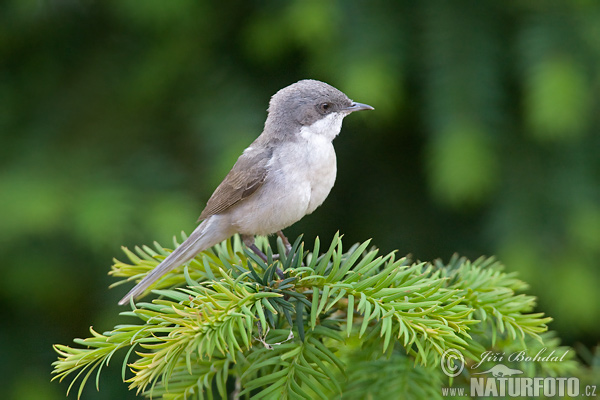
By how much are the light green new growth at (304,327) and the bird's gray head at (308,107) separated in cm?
110

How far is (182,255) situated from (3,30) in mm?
2274

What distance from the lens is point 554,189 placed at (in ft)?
11.0

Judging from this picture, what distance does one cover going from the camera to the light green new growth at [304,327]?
1.58 metres

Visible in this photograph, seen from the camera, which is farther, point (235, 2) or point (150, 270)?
point (235, 2)

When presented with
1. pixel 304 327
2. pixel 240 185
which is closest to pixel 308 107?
pixel 240 185

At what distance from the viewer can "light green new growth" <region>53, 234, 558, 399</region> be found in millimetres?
1576

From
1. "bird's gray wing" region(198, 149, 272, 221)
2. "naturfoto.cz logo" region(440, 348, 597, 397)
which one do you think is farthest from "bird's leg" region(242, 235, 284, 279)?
"naturfoto.cz logo" region(440, 348, 597, 397)

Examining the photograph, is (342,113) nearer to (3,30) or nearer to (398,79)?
(398,79)

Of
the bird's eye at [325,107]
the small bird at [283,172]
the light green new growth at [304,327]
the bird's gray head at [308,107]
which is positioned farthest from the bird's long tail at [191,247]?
the bird's eye at [325,107]

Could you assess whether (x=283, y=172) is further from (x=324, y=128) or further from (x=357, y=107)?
(x=357, y=107)

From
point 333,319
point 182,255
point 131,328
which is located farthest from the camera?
point 182,255

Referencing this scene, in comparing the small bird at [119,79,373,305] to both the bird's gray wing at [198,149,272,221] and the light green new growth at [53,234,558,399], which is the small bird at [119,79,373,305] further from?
the light green new growth at [53,234,558,399]

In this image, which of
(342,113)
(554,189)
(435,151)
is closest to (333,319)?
(342,113)

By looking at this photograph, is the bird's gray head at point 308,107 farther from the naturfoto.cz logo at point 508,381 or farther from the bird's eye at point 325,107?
the naturfoto.cz logo at point 508,381
